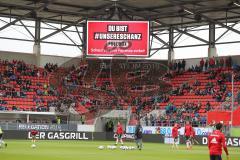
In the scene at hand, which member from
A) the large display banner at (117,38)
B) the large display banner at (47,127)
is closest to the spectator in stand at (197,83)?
the large display banner at (47,127)

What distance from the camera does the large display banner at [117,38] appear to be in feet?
182

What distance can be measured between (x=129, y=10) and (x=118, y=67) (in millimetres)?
6439

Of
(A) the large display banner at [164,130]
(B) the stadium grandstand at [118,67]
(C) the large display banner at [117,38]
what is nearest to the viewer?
(C) the large display banner at [117,38]

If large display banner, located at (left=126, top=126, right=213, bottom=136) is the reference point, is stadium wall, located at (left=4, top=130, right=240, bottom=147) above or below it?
below

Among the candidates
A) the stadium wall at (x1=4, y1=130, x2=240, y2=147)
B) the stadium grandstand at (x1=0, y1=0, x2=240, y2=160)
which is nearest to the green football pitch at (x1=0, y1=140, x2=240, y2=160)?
the stadium grandstand at (x1=0, y1=0, x2=240, y2=160)

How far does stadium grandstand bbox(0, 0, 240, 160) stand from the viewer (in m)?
57.1

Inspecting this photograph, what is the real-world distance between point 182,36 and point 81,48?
524 inches

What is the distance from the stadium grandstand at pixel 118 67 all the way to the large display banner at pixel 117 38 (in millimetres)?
93

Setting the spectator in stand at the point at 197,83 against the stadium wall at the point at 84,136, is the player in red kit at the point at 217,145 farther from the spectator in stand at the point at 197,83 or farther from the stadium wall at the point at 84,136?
the spectator in stand at the point at 197,83

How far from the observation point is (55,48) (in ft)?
257

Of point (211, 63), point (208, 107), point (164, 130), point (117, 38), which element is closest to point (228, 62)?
point (211, 63)

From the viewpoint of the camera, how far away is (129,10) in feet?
216

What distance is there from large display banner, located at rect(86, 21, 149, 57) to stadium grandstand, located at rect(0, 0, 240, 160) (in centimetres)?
9

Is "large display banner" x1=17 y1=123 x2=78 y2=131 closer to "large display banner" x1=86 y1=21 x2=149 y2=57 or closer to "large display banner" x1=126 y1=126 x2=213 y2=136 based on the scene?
"large display banner" x1=126 y1=126 x2=213 y2=136
